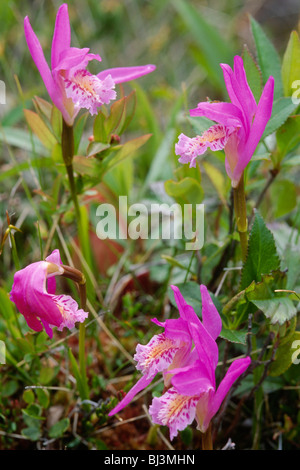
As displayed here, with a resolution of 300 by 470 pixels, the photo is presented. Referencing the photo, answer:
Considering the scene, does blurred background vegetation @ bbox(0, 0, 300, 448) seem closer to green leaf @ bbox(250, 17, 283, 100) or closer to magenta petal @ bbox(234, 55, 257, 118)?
green leaf @ bbox(250, 17, 283, 100)

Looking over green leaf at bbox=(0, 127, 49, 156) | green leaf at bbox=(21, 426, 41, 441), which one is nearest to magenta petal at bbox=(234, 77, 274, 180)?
green leaf at bbox=(21, 426, 41, 441)

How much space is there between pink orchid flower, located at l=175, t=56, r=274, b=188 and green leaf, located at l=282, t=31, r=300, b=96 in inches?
11.8

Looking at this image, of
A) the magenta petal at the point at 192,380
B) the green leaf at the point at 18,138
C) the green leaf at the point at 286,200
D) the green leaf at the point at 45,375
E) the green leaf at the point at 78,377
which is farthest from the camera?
the green leaf at the point at 18,138

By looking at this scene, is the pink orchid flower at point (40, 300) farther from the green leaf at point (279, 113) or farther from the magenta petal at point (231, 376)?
the green leaf at point (279, 113)

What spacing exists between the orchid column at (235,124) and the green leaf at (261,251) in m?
0.08

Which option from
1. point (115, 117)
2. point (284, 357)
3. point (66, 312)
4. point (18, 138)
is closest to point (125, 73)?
point (115, 117)

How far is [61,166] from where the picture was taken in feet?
3.39

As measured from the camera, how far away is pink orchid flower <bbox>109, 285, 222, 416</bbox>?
77 cm

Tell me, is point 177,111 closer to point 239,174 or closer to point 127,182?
point 127,182

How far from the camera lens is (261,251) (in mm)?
887

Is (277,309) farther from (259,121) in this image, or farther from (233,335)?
(259,121)

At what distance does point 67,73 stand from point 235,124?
0.28 metres

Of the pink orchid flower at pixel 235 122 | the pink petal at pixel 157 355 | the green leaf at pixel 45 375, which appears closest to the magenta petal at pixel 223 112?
the pink orchid flower at pixel 235 122

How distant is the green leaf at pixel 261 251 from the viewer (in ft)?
2.90
